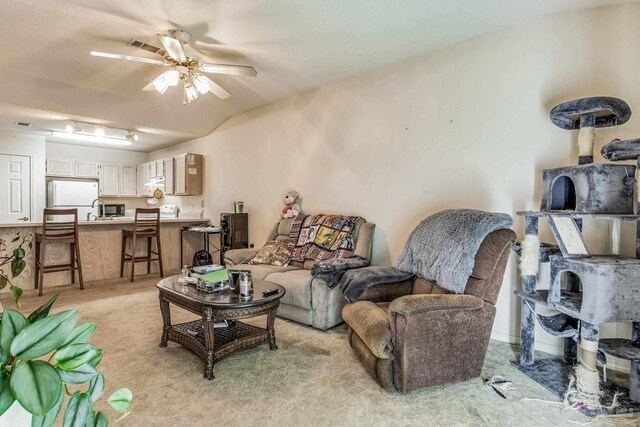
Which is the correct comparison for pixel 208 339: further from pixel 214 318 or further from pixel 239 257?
pixel 239 257

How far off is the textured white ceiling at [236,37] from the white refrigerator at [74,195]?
199cm

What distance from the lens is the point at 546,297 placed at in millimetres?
2230

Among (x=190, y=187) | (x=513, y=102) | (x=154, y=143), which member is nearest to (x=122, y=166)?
(x=154, y=143)

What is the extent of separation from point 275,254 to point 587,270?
Result: 2751mm

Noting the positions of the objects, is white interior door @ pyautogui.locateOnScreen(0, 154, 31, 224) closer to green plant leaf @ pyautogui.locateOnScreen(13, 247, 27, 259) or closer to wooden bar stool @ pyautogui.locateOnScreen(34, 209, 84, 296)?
wooden bar stool @ pyautogui.locateOnScreen(34, 209, 84, 296)

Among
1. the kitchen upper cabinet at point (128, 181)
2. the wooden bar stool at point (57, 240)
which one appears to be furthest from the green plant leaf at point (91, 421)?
the kitchen upper cabinet at point (128, 181)

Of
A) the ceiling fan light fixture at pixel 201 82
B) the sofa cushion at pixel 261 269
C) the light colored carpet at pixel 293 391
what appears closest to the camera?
the light colored carpet at pixel 293 391

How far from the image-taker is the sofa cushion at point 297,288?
299 cm

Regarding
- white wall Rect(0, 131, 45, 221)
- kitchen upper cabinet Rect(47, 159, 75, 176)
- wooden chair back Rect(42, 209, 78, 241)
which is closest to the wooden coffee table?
wooden chair back Rect(42, 209, 78, 241)

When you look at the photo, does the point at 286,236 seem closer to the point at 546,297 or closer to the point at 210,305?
the point at 210,305

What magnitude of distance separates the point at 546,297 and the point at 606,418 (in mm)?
692

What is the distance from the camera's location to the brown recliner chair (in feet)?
6.31

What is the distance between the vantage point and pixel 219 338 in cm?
251

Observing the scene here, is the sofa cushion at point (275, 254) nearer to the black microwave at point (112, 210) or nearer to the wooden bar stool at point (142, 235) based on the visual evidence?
the wooden bar stool at point (142, 235)
